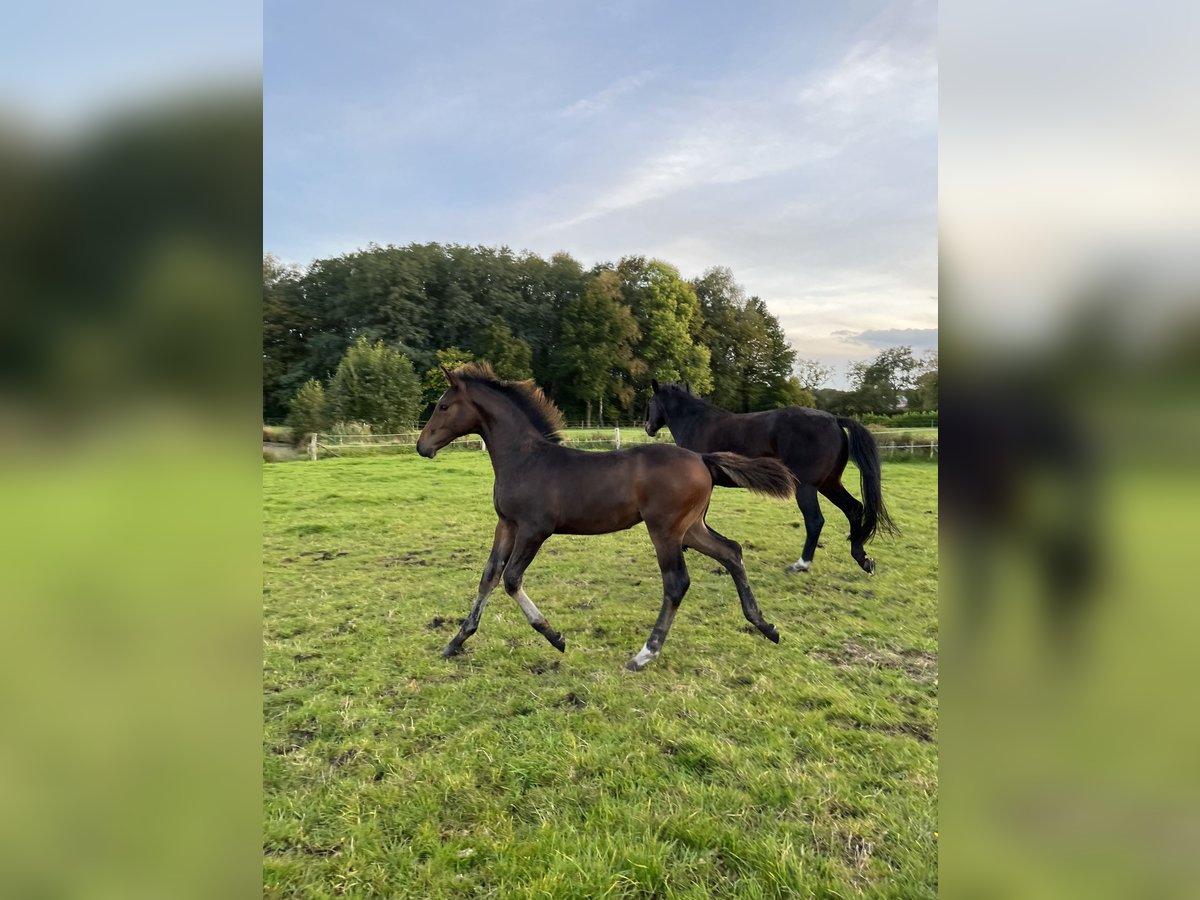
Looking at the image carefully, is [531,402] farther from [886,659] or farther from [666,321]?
[666,321]

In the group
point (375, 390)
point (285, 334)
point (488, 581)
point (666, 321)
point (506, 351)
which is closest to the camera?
point (488, 581)

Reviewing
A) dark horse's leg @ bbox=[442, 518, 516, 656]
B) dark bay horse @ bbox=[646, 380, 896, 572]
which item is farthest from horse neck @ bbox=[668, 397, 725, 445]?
dark horse's leg @ bbox=[442, 518, 516, 656]

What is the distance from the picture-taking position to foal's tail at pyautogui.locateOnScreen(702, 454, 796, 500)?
416 centimetres

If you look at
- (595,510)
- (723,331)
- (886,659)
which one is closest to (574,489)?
(595,510)

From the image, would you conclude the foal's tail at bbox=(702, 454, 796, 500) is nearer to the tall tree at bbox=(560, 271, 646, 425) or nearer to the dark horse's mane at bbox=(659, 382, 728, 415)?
the dark horse's mane at bbox=(659, 382, 728, 415)

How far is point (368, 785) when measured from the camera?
2531 mm

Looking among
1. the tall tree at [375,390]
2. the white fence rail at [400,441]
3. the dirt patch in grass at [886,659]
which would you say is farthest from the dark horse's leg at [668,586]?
the tall tree at [375,390]

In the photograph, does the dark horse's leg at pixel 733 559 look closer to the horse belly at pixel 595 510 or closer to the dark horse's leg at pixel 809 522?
the horse belly at pixel 595 510

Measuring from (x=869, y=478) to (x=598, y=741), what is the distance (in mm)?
4008
